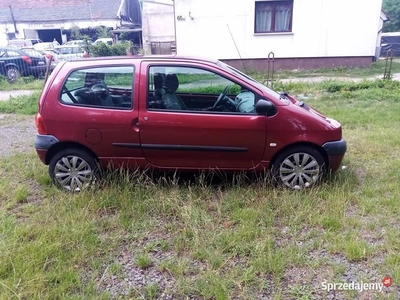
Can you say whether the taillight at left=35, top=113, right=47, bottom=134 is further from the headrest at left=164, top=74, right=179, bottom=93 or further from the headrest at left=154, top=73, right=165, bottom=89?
the headrest at left=164, top=74, right=179, bottom=93

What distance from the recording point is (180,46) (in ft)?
52.6

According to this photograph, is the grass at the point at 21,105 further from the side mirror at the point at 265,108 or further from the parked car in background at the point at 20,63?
the side mirror at the point at 265,108

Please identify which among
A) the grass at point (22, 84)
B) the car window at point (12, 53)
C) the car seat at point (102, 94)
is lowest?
the grass at point (22, 84)

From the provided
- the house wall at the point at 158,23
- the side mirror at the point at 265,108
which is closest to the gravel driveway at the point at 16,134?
the side mirror at the point at 265,108

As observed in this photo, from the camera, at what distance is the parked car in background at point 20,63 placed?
47.4ft

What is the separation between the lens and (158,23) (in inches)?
1049

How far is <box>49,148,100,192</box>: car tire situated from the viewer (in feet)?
13.1

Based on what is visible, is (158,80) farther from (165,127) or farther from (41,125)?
(41,125)

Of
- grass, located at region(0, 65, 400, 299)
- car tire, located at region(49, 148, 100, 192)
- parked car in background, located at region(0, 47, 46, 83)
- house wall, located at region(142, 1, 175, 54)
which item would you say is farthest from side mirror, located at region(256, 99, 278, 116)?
house wall, located at region(142, 1, 175, 54)

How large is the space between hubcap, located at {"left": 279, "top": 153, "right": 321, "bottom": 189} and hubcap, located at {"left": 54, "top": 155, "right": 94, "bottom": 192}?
2.32 meters

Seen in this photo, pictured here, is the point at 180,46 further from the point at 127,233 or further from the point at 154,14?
the point at 127,233

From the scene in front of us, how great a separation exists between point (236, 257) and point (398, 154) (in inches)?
140

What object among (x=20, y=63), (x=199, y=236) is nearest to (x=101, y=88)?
(x=199, y=236)

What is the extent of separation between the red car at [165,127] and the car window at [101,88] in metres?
0.01
